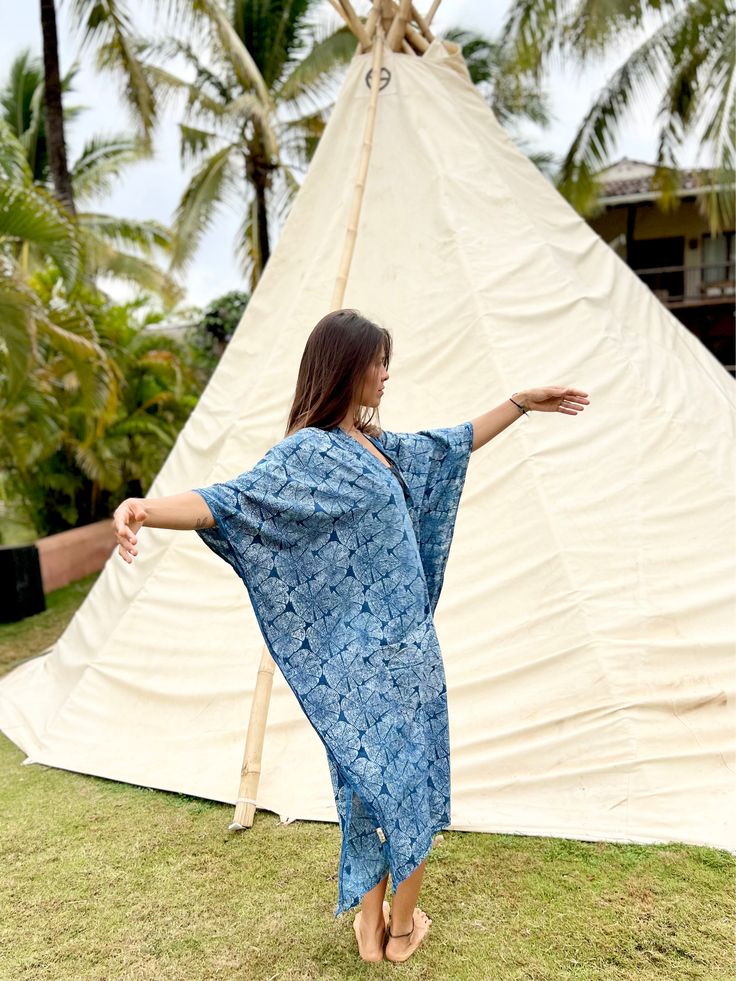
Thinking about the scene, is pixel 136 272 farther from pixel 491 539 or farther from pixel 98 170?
pixel 491 539

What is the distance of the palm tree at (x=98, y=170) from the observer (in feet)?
53.6

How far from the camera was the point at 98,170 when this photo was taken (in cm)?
1675

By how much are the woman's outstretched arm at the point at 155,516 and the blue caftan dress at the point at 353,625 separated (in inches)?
3.4

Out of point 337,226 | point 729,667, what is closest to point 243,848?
point 729,667

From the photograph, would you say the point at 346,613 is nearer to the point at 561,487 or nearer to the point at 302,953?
the point at 302,953

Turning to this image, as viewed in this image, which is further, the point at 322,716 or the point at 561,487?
the point at 561,487

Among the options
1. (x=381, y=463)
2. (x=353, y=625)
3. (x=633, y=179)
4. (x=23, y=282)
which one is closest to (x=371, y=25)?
(x=23, y=282)

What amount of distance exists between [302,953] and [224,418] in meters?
2.56

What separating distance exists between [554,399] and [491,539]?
115 cm

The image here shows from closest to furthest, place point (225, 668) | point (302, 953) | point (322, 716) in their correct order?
1. point (322, 716)
2. point (302, 953)
3. point (225, 668)

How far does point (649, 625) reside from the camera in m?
3.23

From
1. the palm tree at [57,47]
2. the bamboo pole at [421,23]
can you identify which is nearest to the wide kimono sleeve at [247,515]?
the bamboo pole at [421,23]

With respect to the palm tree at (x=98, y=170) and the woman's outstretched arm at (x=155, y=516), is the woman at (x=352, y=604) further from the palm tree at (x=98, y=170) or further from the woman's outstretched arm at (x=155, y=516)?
the palm tree at (x=98, y=170)

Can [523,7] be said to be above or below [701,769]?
above
